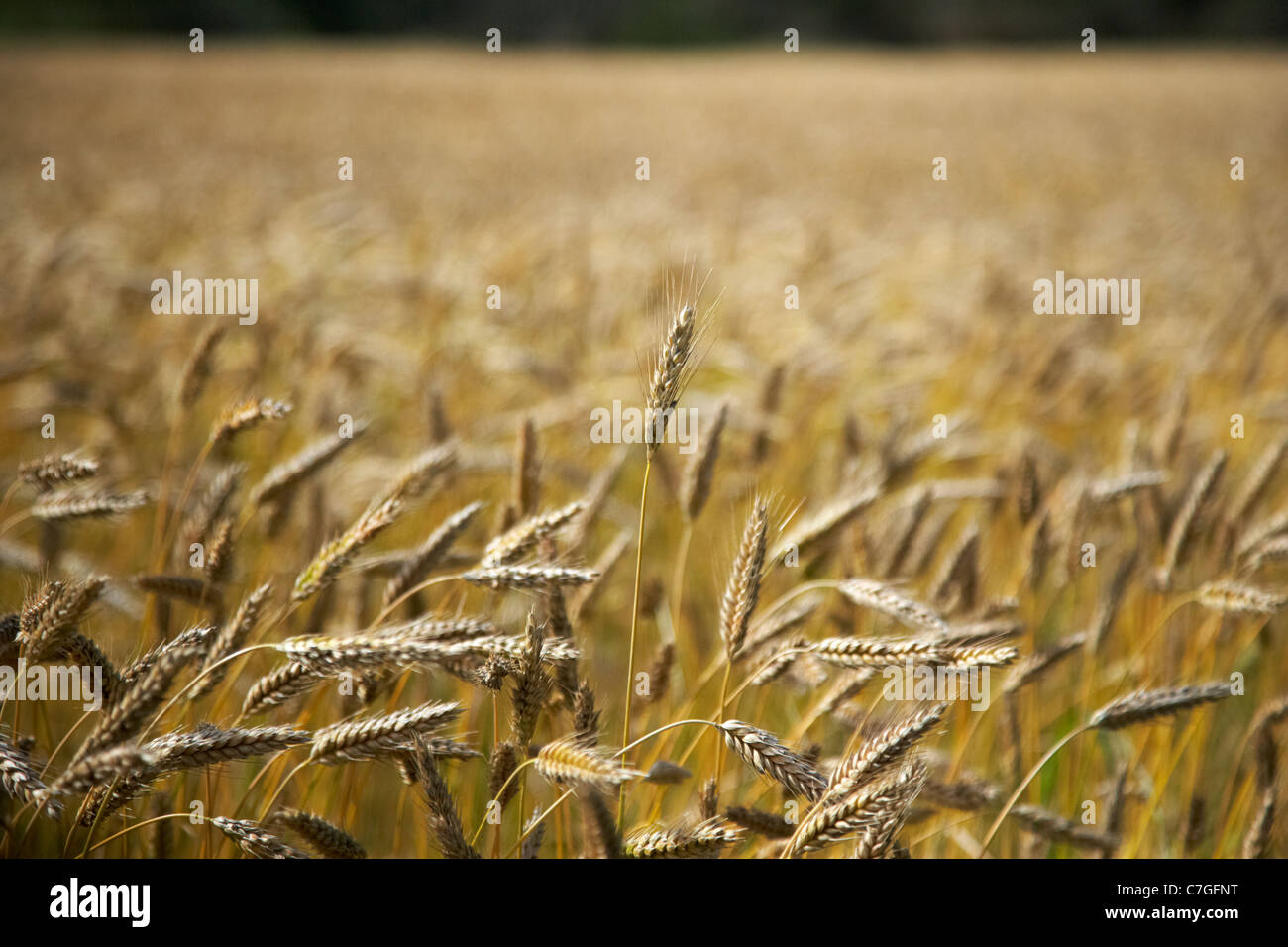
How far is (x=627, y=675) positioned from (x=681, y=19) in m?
48.0

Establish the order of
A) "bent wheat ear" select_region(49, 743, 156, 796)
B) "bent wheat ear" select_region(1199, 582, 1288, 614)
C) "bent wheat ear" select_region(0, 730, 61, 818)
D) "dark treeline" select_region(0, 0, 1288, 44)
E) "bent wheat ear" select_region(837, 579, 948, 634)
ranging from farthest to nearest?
1. "dark treeline" select_region(0, 0, 1288, 44)
2. "bent wheat ear" select_region(1199, 582, 1288, 614)
3. "bent wheat ear" select_region(837, 579, 948, 634)
4. "bent wheat ear" select_region(0, 730, 61, 818)
5. "bent wheat ear" select_region(49, 743, 156, 796)

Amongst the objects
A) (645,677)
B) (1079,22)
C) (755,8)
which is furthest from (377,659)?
(755,8)

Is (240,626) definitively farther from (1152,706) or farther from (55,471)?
(1152,706)

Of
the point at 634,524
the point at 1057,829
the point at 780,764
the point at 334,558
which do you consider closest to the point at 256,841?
the point at 334,558

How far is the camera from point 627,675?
1738mm

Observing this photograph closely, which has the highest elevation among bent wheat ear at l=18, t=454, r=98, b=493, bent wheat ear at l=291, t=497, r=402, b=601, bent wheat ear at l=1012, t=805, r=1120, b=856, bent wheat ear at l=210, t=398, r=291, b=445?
bent wheat ear at l=210, t=398, r=291, b=445

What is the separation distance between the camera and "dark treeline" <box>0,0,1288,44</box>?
118 ft

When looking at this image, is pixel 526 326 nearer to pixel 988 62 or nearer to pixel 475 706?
pixel 475 706

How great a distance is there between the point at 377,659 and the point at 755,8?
50487 mm

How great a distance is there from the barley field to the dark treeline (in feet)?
109

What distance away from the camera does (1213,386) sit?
4.36 m

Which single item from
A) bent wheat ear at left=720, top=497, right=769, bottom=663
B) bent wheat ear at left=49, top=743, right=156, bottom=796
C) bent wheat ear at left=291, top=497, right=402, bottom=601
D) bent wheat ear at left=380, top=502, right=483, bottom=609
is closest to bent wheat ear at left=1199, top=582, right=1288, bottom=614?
bent wheat ear at left=720, top=497, right=769, bottom=663

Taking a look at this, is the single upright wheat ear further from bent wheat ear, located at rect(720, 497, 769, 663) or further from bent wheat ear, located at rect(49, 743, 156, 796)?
bent wheat ear, located at rect(49, 743, 156, 796)

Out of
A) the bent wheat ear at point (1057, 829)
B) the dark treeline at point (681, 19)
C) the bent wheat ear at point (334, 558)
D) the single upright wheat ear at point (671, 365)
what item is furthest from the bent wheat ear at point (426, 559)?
the dark treeline at point (681, 19)
